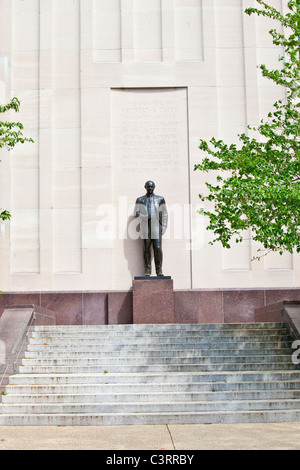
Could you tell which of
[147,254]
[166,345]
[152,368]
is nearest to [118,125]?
[147,254]

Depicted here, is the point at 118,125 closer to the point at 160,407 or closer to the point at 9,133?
the point at 9,133

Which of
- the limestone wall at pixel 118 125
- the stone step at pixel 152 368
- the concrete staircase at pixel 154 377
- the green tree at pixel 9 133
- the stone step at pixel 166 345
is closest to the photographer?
the concrete staircase at pixel 154 377

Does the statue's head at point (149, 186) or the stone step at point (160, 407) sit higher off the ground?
the statue's head at point (149, 186)

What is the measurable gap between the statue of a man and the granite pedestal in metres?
1.66

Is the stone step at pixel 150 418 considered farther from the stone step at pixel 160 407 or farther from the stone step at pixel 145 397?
the stone step at pixel 145 397

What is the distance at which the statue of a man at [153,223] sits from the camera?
20484mm

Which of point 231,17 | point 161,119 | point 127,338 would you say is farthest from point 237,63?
point 127,338

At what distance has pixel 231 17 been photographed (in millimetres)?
22609

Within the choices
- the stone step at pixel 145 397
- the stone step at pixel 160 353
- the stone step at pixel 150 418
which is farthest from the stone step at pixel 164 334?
the stone step at pixel 150 418

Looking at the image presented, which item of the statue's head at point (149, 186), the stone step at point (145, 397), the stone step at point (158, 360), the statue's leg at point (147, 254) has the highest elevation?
the statue's head at point (149, 186)

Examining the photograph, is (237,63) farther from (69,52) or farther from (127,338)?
(127,338)

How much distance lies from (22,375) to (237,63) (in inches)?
518

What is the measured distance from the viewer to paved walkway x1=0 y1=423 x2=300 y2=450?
9266mm

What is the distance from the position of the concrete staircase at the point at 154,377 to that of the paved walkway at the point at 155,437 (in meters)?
0.35
